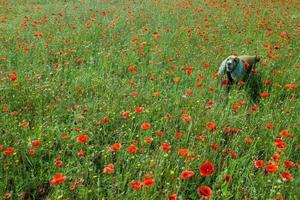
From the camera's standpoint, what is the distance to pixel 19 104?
3.74m

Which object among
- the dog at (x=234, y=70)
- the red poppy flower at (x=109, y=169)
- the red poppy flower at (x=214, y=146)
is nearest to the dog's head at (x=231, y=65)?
the dog at (x=234, y=70)

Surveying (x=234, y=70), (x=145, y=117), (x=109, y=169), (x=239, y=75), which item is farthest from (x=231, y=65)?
(x=109, y=169)

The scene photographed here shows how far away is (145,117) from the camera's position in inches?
Result: 137

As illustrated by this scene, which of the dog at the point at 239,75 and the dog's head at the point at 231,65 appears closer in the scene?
the dog at the point at 239,75

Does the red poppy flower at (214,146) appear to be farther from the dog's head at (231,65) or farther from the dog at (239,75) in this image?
the dog's head at (231,65)

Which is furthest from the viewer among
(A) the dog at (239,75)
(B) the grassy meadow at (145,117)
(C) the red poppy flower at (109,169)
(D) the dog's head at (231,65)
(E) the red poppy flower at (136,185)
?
(D) the dog's head at (231,65)

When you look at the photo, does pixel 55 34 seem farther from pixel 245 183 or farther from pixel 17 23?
pixel 245 183

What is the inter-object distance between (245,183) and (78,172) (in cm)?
136

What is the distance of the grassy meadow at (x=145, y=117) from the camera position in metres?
2.50

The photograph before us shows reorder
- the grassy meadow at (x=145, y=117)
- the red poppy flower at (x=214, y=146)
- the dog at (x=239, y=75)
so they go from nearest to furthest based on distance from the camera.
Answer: the grassy meadow at (x=145, y=117), the red poppy flower at (x=214, y=146), the dog at (x=239, y=75)

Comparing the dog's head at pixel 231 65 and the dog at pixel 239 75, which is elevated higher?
the dog's head at pixel 231 65

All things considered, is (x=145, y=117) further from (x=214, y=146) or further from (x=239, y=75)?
(x=239, y=75)

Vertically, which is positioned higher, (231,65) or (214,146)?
(231,65)

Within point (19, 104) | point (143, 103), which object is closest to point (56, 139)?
point (19, 104)
